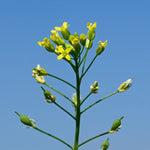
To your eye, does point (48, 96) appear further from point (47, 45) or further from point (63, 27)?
point (63, 27)

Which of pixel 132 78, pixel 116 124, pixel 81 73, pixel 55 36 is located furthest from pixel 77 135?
pixel 55 36

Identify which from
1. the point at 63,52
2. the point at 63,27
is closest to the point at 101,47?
the point at 63,52

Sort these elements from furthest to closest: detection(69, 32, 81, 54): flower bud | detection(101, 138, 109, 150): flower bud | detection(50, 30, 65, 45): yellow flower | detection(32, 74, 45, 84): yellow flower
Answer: detection(50, 30, 65, 45): yellow flower, detection(32, 74, 45, 84): yellow flower, detection(69, 32, 81, 54): flower bud, detection(101, 138, 109, 150): flower bud

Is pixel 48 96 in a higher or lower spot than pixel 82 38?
lower

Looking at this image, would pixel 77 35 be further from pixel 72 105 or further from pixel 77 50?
pixel 72 105

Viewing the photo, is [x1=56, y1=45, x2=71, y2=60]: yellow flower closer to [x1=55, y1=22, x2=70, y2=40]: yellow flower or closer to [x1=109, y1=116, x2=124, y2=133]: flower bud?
[x1=55, y1=22, x2=70, y2=40]: yellow flower

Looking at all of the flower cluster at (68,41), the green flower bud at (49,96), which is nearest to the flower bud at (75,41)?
the flower cluster at (68,41)

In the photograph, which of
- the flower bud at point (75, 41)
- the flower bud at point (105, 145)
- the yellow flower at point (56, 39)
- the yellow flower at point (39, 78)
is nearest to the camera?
the flower bud at point (105, 145)

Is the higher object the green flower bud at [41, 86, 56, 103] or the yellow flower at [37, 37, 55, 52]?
the yellow flower at [37, 37, 55, 52]

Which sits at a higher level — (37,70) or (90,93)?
(37,70)

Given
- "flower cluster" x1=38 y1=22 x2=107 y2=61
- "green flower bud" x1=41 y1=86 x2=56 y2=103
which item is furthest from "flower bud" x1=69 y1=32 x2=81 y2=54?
"green flower bud" x1=41 y1=86 x2=56 y2=103

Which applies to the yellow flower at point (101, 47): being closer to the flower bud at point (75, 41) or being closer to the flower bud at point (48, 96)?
the flower bud at point (75, 41)
